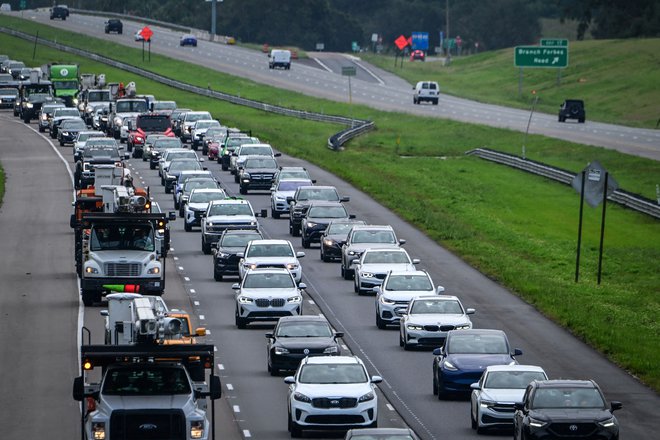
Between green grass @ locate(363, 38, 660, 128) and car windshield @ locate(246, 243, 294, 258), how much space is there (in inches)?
3243

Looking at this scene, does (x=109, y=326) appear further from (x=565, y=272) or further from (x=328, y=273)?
(x=565, y=272)

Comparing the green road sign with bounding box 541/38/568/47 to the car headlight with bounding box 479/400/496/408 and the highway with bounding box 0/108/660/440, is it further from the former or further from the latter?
the car headlight with bounding box 479/400/496/408

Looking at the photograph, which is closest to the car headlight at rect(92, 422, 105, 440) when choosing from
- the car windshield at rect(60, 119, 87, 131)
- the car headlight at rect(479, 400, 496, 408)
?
the car headlight at rect(479, 400, 496, 408)

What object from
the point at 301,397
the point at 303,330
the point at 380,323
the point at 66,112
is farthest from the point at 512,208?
the point at 301,397

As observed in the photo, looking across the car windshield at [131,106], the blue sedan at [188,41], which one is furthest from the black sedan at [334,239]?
the blue sedan at [188,41]

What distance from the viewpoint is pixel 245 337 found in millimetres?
41812

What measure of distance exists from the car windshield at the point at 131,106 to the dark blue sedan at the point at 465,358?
65.0 m

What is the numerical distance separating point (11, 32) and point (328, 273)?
127438 millimetres

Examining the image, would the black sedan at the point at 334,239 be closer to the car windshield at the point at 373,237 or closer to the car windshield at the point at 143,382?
the car windshield at the point at 373,237

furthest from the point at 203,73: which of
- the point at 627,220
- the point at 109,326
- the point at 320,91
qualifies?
the point at 109,326

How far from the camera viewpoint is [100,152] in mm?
72375

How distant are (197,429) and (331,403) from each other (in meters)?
5.13

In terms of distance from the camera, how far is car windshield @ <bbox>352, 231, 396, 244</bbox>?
5316 cm

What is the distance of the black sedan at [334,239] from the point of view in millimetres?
56156
